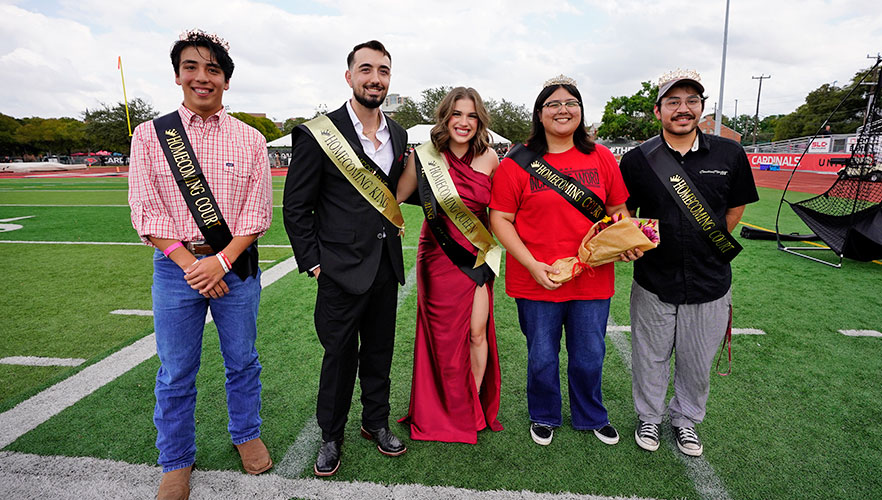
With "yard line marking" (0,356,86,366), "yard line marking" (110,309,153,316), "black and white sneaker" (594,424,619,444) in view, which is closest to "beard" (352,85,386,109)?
"black and white sneaker" (594,424,619,444)

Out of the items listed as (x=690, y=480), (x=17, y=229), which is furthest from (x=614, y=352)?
(x=17, y=229)

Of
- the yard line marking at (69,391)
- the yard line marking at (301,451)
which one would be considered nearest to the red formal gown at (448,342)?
the yard line marking at (301,451)

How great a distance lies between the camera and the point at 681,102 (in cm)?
223

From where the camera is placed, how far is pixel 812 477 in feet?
7.28

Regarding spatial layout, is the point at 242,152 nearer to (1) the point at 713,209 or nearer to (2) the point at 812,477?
(1) the point at 713,209

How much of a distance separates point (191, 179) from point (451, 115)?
4.23 feet

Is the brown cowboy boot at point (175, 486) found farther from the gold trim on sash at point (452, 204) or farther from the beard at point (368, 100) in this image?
the beard at point (368, 100)

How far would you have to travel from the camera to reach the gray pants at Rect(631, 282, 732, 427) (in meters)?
2.36

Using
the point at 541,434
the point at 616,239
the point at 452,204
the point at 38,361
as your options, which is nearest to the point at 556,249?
the point at 616,239

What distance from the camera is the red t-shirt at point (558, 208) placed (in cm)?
228

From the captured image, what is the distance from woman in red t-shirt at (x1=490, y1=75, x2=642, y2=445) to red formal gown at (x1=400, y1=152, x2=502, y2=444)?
0.21 metres

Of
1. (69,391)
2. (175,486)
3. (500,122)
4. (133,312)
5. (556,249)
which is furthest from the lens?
(500,122)

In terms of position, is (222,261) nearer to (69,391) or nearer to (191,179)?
(191,179)

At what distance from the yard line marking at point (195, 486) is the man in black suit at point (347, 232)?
0.17 m
